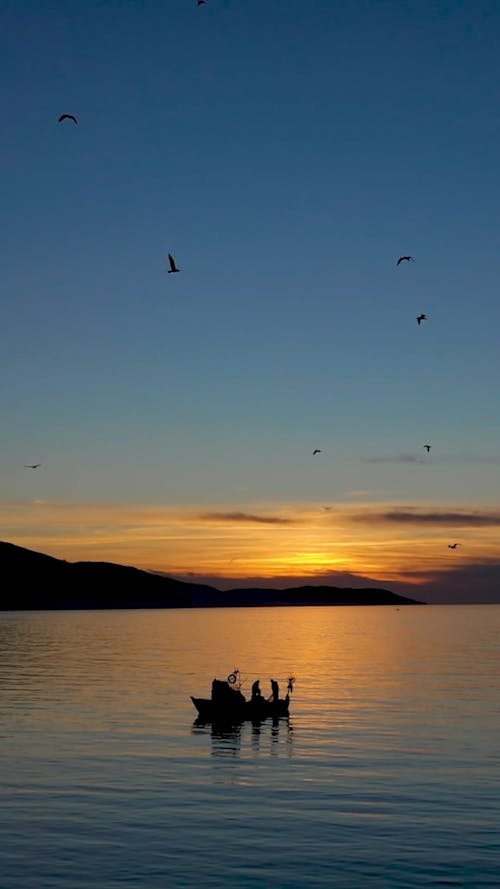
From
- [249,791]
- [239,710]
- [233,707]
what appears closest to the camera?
[249,791]

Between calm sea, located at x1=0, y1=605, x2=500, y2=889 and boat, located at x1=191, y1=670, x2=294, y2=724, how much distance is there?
4.19ft

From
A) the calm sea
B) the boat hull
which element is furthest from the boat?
the calm sea

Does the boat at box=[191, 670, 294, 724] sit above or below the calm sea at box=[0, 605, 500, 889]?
above

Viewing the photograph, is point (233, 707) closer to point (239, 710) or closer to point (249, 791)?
point (239, 710)

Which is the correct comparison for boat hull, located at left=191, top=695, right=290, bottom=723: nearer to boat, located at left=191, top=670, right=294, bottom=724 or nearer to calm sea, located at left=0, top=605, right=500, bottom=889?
boat, located at left=191, top=670, right=294, bottom=724

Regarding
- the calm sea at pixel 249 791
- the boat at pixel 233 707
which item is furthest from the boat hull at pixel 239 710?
the calm sea at pixel 249 791

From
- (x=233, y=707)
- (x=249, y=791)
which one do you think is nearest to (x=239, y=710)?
(x=233, y=707)

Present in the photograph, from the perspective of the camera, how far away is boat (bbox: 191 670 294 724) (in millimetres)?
71750

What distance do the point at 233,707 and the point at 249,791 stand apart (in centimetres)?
2591

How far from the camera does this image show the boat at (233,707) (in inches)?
2825

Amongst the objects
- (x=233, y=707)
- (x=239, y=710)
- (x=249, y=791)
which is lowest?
(x=249, y=791)

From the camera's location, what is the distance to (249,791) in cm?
4672

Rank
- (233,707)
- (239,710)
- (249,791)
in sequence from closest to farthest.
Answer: (249,791) → (233,707) → (239,710)

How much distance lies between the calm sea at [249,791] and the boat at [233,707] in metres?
1.28
